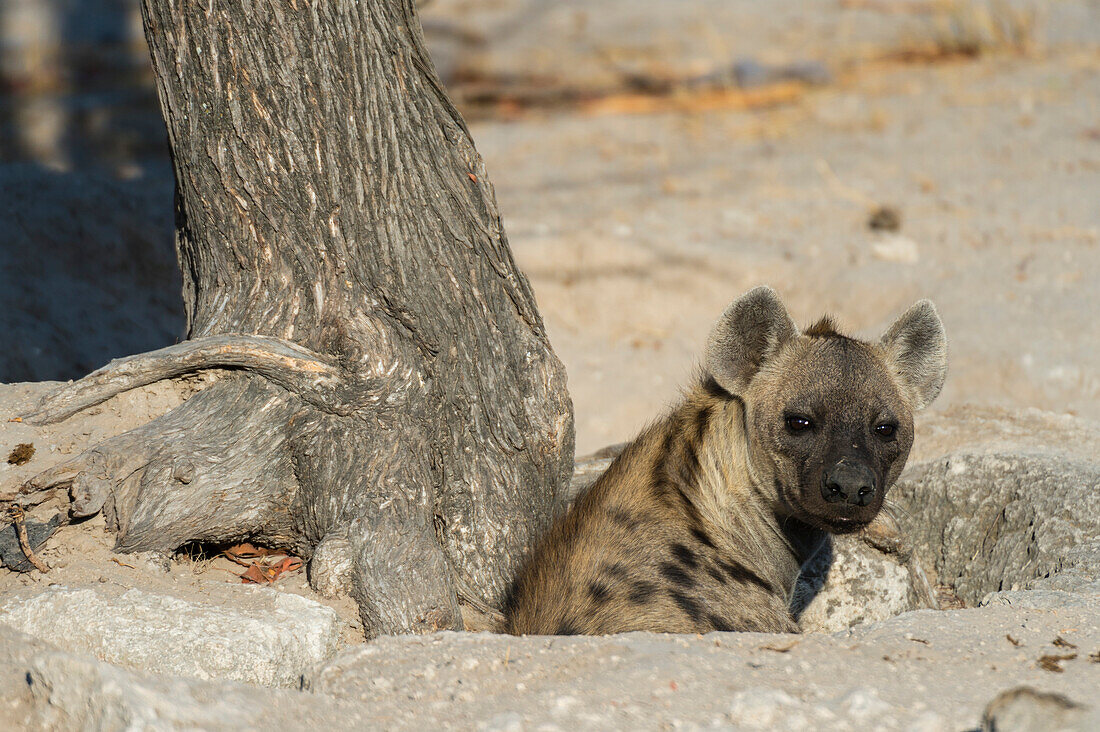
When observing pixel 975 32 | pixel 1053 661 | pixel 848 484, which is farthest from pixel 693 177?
pixel 1053 661

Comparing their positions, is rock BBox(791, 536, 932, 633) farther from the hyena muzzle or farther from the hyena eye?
the hyena eye

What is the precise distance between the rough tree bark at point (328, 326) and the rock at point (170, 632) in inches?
8.8

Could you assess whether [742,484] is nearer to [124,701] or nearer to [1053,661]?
[1053,661]

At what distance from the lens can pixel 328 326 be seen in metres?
2.87

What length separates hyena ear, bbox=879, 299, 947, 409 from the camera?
3078mm

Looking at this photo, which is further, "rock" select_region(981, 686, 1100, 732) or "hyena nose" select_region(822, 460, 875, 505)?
"hyena nose" select_region(822, 460, 875, 505)

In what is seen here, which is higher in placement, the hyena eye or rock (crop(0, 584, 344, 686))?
the hyena eye

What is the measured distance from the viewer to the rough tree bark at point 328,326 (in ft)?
8.91

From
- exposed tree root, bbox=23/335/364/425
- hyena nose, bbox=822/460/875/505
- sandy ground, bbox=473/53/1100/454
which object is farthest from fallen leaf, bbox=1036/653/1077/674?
sandy ground, bbox=473/53/1100/454

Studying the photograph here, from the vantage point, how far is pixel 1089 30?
9.09m

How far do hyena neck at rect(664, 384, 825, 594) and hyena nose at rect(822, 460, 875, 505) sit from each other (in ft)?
0.82

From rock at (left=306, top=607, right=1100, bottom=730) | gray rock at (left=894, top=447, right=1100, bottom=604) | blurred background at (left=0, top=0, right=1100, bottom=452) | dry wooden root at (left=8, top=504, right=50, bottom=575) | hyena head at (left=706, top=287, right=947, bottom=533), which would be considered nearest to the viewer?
rock at (left=306, top=607, right=1100, bottom=730)

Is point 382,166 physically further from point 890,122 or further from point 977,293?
point 890,122

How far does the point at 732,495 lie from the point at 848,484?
0.39 m
